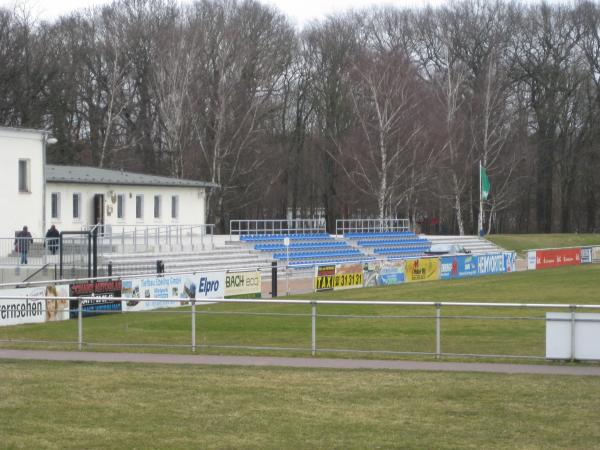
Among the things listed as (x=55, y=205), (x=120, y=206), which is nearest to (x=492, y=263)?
(x=120, y=206)

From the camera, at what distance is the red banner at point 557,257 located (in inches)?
2554

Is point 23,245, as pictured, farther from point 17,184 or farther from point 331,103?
point 331,103

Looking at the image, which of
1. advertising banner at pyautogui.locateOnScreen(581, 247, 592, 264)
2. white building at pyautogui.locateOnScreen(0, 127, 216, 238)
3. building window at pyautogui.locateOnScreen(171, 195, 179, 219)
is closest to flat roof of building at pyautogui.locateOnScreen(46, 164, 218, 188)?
white building at pyautogui.locateOnScreen(0, 127, 216, 238)

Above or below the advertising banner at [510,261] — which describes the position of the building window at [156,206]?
above

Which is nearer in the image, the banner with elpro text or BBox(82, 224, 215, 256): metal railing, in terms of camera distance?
the banner with elpro text

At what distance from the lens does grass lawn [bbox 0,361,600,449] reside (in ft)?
39.8

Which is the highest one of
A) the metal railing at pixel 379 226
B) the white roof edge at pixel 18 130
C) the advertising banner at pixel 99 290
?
the white roof edge at pixel 18 130

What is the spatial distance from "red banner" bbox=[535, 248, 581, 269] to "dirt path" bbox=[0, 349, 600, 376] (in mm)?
46587

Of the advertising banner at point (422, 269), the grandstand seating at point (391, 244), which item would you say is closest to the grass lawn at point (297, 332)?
the advertising banner at point (422, 269)

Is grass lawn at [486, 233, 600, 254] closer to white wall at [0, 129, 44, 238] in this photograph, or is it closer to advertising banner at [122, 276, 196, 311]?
white wall at [0, 129, 44, 238]

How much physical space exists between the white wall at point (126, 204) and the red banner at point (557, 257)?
69.9ft

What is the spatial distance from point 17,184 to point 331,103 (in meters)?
42.4

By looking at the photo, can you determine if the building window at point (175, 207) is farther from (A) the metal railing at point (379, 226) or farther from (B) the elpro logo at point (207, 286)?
A: (B) the elpro logo at point (207, 286)

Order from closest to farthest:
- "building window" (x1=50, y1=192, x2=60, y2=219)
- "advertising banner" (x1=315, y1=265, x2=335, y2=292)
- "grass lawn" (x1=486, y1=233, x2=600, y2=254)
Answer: "advertising banner" (x1=315, y1=265, x2=335, y2=292) < "building window" (x1=50, y1=192, x2=60, y2=219) < "grass lawn" (x1=486, y1=233, x2=600, y2=254)
